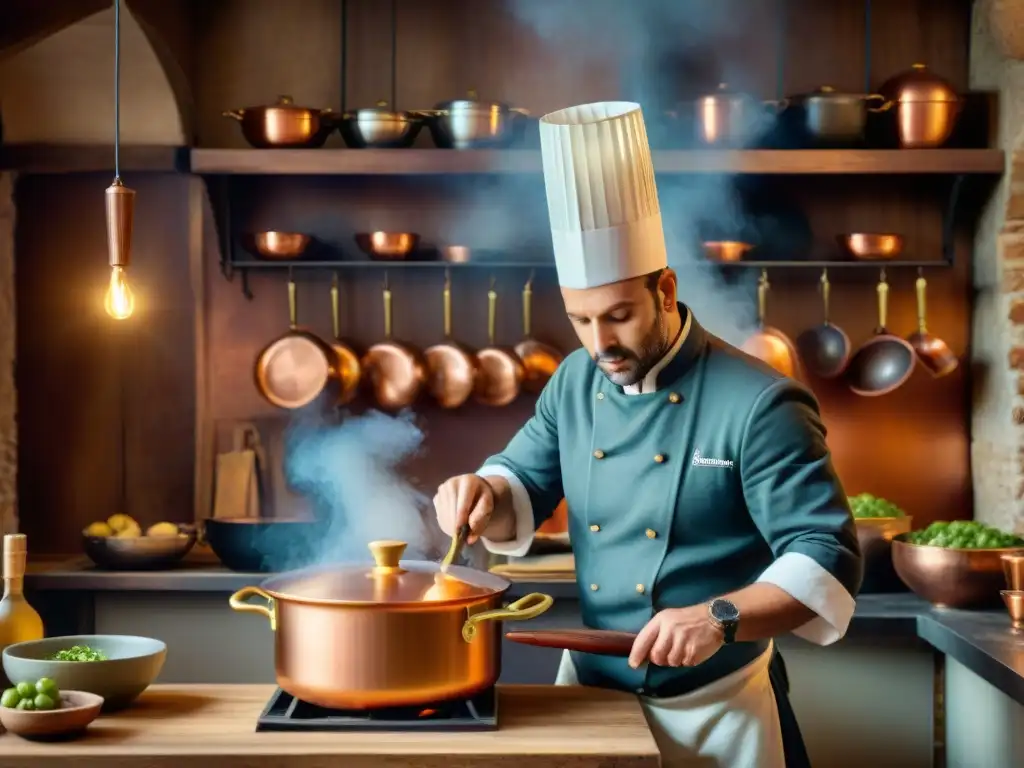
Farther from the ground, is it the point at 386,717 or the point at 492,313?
the point at 492,313

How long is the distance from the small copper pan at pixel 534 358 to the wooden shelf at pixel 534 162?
1.53 feet

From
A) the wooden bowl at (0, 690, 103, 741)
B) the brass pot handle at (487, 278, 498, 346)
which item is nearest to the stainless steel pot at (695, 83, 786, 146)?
the brass pot handle at (487, 278, 498, 346)

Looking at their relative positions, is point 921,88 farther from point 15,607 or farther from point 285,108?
point 15,607

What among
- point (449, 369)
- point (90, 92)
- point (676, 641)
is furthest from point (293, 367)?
point (676, 641)

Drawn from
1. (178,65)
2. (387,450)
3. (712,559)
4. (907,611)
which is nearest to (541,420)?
(712,559)

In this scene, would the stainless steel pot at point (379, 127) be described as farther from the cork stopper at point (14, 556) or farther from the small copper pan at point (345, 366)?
the cork stopper at point (14, 556)

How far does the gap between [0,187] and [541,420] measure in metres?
2.52

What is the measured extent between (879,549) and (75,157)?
2.83 meters

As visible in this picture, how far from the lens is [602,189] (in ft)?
7.41

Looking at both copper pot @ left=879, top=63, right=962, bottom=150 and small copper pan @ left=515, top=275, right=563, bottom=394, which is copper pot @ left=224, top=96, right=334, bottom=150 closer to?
small copper pan @ left=515, top=275, right=563, bottom=394

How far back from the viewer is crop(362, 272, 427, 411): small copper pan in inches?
165

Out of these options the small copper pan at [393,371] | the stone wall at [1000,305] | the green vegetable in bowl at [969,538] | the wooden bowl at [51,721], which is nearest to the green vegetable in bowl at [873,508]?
the green vegetable in bowl at [969,538]

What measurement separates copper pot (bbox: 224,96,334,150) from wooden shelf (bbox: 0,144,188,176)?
0.35 m

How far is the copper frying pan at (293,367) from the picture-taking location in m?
4.16
